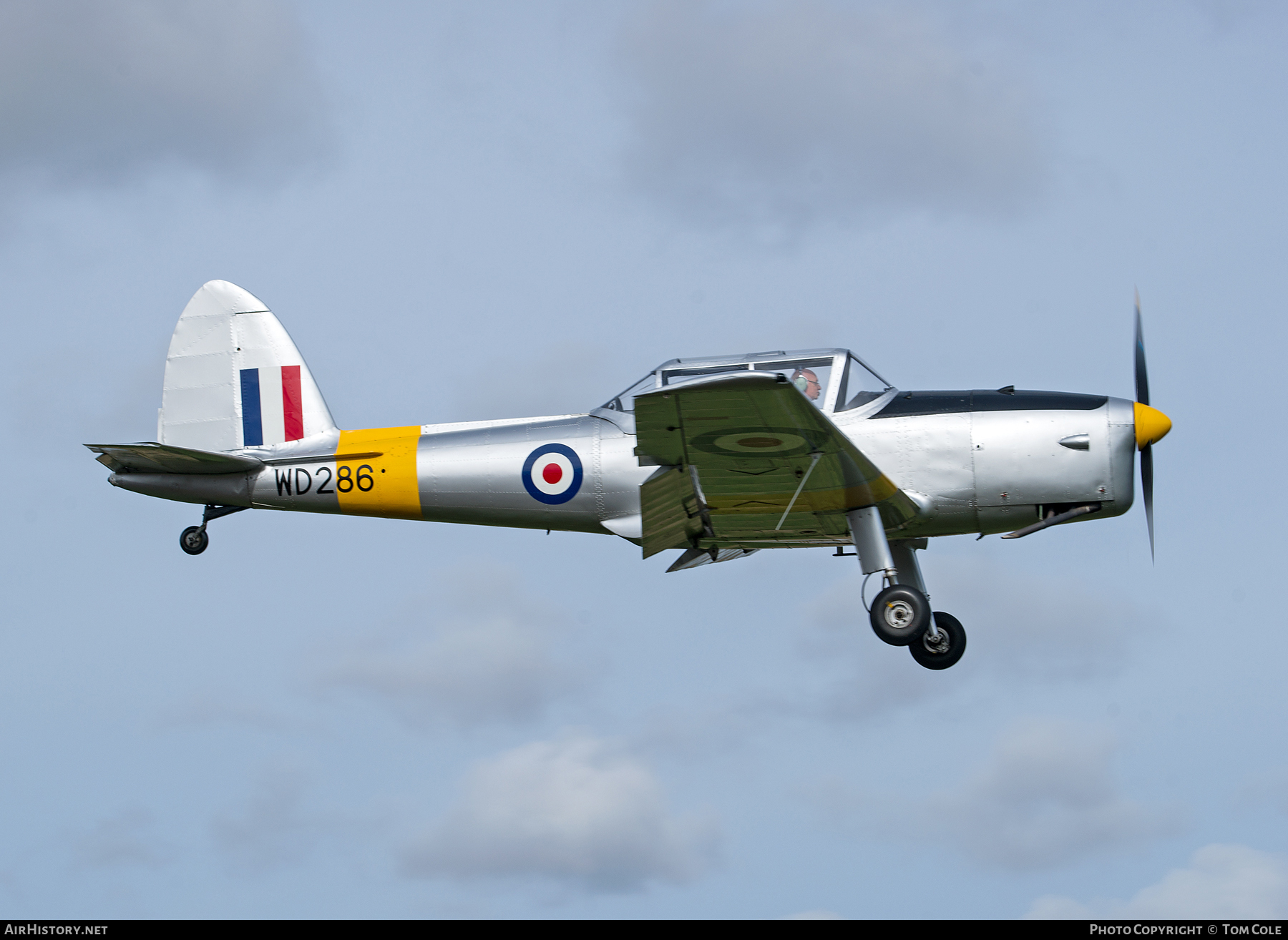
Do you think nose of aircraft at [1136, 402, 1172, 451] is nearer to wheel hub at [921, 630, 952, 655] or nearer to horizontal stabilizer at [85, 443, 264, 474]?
wheel hub at [921, 630, 952, 655]

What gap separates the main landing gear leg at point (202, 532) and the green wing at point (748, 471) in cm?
427

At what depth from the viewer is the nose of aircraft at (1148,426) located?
12.3 m

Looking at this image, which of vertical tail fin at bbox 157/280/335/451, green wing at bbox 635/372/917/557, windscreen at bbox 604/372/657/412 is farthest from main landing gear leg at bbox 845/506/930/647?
vertical tail fin at bbox 157/280/335/451

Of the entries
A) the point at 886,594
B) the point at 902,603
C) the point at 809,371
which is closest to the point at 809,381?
A: the point at 809,371

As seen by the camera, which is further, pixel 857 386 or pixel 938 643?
pixel 938 643

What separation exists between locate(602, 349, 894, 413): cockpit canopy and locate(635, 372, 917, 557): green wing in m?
0.85

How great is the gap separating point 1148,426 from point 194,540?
8896 mm

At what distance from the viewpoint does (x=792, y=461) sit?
11.5m

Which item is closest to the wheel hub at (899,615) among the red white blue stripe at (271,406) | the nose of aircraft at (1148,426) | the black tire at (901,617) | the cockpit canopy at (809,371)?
the black tire at (901,617)

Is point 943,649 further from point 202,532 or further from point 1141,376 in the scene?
point 202,532

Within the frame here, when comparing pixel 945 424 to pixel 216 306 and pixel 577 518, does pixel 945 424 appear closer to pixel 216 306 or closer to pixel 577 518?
pixel 577 518

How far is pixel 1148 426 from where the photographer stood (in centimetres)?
1229

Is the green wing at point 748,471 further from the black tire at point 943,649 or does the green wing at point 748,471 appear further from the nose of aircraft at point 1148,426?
the nose of aircraft at point 1148,426
